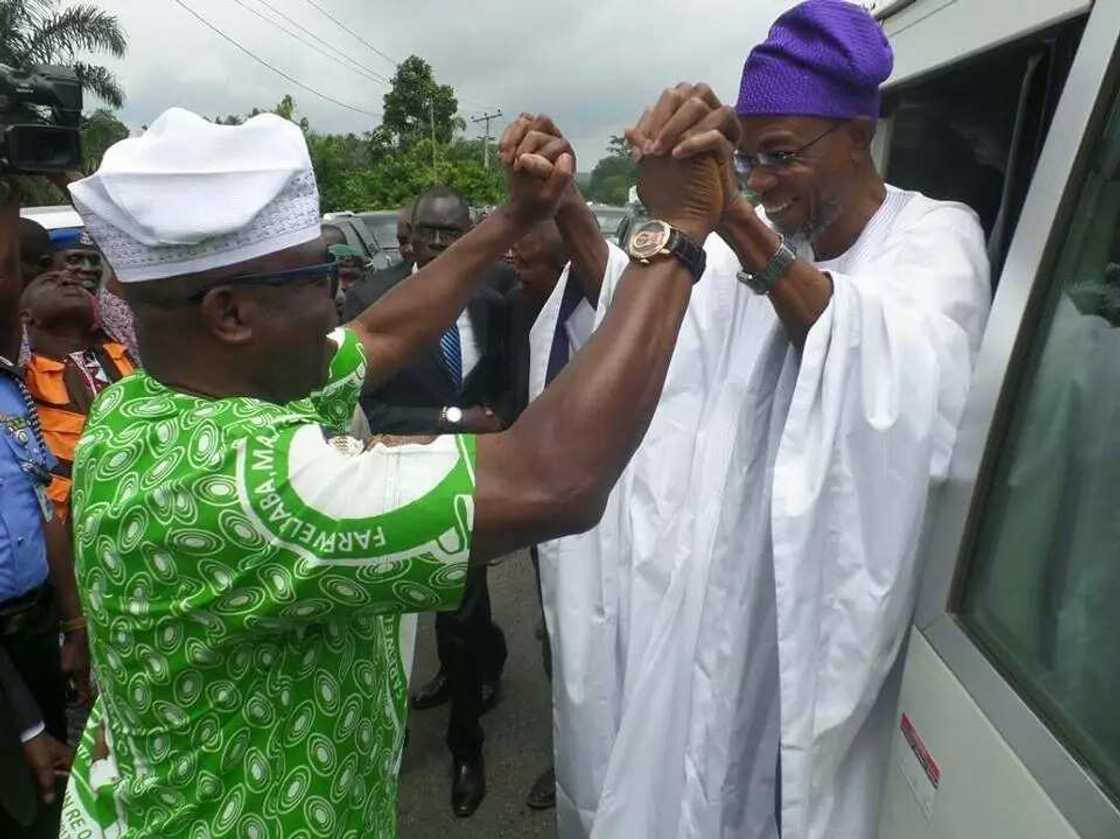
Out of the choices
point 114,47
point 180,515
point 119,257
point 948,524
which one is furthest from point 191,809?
point 114,47

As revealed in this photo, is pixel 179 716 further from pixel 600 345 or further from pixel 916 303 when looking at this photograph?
pixel 916 303

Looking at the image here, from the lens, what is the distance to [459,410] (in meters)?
3.24

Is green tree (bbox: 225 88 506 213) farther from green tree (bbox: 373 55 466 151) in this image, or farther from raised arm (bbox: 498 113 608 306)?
raised arm (bbox: 498 113 608 306)

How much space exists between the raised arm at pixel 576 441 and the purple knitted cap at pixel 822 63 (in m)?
0.95

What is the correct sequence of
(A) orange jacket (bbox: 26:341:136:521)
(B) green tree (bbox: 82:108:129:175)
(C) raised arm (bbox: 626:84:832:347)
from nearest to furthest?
1. (C) raised arm (bbox: 626:84:832:347)
2. (A) orange jacket (bbox: 26:341:136:521)
3. (B) green tree (bbox: 82:108:129:175)

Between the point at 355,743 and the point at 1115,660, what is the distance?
970 mm

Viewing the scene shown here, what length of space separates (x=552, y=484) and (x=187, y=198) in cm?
56

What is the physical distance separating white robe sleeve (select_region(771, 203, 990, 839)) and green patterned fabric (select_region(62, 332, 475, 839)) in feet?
2.14

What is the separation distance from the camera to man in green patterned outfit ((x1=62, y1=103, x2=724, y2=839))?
967 millimetres

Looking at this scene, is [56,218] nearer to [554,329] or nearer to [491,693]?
[491,693]

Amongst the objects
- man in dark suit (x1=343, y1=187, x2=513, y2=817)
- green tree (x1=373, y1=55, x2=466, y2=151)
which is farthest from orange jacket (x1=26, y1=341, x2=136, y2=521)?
green tree (x1=373, y1=55, x2=466, y2=151)

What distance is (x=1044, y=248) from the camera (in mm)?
1160

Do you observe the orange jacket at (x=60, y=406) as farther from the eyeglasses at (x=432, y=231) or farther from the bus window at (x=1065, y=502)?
the bus window at (x=1065, y=502)

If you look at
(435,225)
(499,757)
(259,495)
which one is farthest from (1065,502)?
(435,225)
